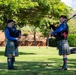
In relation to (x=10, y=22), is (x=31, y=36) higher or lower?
lower

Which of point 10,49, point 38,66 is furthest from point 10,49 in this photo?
point 38,66

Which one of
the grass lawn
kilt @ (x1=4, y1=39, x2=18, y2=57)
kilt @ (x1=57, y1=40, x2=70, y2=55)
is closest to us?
the grass lawn

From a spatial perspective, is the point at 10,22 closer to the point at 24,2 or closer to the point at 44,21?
the point at 24,2

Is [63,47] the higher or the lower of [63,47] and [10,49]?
the higher

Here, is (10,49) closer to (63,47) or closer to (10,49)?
(10,49)

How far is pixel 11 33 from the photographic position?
1193 centimetres

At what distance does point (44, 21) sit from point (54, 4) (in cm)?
290

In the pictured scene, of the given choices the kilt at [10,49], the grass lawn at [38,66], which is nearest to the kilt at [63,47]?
the grass lawn at [38,66]

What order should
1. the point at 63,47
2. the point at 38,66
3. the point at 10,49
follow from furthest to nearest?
the point at 38,66 → the point at 10,49 → the point at 63,47

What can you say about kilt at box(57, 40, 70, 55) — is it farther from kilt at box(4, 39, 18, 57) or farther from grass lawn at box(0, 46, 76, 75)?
kilt at box(4, 39, 18, 57)

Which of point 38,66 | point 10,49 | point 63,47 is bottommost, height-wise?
point 38,66

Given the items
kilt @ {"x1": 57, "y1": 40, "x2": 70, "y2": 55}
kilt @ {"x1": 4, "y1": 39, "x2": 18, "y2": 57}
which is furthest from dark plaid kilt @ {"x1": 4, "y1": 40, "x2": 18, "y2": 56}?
kilt @ {"x1": 57, "y1": 40, "x2": 70, "y2": 55}

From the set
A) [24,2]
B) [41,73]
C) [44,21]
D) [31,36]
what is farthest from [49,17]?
[31,36]

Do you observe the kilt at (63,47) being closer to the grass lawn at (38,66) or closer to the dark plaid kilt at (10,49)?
the grass lawn at (38,66)
